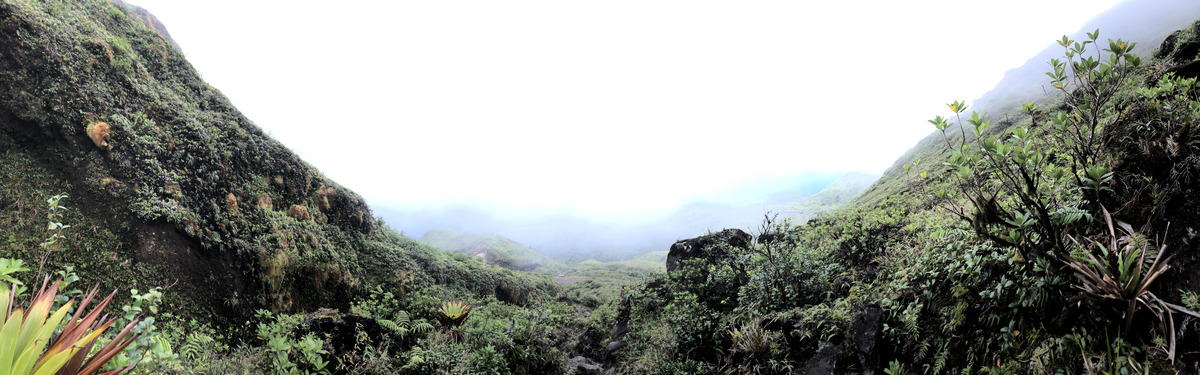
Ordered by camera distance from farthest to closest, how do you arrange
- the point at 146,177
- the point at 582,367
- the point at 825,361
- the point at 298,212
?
the point at 298,212
the point at 146,177
the point at 582,367
the point at 825,361

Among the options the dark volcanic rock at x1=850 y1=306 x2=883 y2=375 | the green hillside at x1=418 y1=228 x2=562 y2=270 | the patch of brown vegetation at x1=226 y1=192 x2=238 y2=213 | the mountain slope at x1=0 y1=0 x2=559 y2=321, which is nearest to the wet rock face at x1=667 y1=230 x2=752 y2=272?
the dark volcanic rock at x1=850 y1=306 x2=883 y2=375

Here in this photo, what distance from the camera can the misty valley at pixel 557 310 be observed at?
244cm

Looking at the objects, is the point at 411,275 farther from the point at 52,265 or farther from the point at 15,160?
the point at 15,160

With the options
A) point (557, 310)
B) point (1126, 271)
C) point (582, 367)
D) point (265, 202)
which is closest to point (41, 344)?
point (1126, 271)

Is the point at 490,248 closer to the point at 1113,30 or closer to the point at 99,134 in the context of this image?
the point at 99,134

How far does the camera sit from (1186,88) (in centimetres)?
285

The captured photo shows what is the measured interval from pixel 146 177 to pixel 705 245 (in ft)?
49.6

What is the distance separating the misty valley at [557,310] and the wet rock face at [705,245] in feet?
0.28

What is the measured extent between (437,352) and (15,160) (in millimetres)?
11240

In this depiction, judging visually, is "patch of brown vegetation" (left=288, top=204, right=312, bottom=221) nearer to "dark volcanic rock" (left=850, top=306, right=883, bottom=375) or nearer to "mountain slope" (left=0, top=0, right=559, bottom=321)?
"mountain slope" (left=0, top=0, right=559, bottom=321)

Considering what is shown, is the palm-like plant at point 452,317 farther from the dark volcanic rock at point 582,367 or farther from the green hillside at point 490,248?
the green hillside at point 490,248

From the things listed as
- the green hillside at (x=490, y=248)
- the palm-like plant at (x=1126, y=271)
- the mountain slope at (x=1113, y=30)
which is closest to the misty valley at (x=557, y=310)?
the palm-like plant at (x=1126, y=271)

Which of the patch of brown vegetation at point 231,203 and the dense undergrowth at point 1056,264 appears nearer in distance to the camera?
the dense undergrowth at point 1056,264

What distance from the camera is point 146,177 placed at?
9969mm
